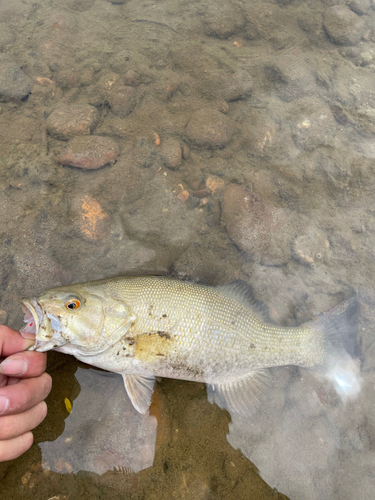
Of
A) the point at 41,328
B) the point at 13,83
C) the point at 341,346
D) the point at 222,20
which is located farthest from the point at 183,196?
the point at 222,20

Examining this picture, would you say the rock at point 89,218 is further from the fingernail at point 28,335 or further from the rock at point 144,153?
the fingernail at point 28,335

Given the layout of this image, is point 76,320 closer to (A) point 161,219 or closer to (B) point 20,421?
(B) point 20,421

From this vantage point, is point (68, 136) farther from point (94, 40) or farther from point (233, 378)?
point (233, 378)

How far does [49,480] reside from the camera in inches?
104

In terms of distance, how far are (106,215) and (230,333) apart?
2.01 m

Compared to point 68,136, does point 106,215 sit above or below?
below

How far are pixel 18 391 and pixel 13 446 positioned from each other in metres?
0.39

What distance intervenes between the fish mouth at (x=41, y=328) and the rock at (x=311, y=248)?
2819 mm

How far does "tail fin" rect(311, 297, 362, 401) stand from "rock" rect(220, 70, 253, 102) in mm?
3414

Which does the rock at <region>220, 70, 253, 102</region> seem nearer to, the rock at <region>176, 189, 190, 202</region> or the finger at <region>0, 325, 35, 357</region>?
the rock at <region>176, 189, 190, 202</region>

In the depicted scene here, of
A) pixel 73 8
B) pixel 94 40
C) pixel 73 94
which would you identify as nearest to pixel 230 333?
pixel 73 94

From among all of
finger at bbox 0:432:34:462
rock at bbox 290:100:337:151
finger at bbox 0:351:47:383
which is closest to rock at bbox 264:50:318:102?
rock at bbox 290:100:337:151

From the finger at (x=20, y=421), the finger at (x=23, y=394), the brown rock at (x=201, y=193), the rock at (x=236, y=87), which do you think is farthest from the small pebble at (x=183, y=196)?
the finger at (x=20, y=421)

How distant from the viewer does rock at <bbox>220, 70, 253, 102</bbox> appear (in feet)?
15.1
